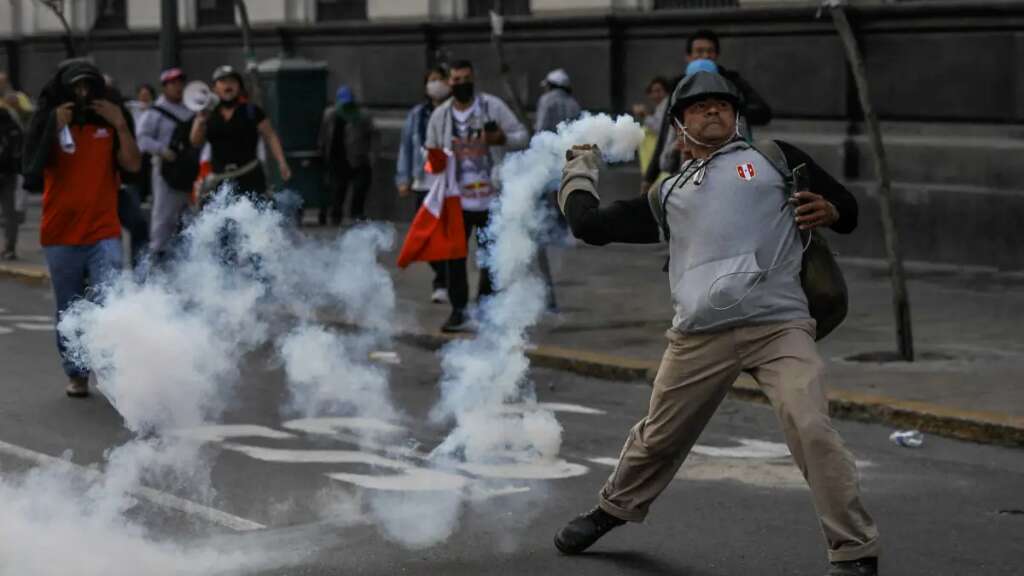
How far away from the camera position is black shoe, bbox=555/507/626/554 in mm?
6281

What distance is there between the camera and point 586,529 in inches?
248

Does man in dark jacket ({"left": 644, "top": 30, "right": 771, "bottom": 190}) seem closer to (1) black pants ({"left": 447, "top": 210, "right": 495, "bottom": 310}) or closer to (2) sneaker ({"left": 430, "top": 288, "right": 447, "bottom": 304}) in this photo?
(1) black pants ({"left": 447, "top": 210, "right": 495, "bottom": 310})

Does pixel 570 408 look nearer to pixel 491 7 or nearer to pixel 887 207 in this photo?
pixel 887 207

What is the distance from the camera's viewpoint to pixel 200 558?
626 cm

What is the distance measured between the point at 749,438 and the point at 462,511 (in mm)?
2298

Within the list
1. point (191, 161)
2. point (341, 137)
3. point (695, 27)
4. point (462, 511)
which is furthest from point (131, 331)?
point (341, 137)

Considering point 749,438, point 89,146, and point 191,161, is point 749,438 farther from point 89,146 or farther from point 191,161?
point 191,161

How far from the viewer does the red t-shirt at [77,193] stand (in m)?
9.82

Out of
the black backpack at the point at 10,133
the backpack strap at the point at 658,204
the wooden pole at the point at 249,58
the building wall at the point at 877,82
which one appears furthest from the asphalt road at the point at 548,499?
the wooden pole at the point at 249,58

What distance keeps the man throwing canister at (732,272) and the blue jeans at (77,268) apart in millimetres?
4481

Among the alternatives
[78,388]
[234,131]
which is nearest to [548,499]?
[78,388]

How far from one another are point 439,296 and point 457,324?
4.74 ft

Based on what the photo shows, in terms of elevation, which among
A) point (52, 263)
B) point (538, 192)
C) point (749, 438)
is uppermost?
point (538, 192)

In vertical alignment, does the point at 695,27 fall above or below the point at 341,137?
above
